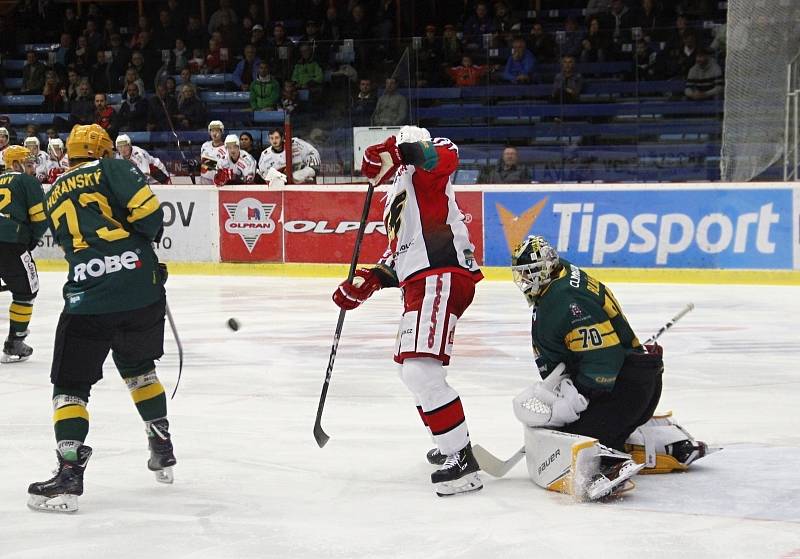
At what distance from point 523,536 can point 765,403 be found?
2519 mm

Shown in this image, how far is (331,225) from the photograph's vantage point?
1241 centimetres

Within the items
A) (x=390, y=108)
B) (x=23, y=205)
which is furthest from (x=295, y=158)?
(x=23, y=205)

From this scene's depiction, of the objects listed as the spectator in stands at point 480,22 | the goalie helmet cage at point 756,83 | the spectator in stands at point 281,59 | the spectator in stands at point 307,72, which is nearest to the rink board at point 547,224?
the goalie helmet cage at point 756,83

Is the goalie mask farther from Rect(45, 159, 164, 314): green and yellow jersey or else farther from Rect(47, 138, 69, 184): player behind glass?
Rect(47, 138, 69, 184): player behind glass

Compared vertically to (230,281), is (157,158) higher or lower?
higher

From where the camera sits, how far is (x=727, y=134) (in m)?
11.3

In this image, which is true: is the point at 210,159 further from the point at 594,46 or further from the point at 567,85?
the point at 594,46

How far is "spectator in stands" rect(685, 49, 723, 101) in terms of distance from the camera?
1233 centimetres

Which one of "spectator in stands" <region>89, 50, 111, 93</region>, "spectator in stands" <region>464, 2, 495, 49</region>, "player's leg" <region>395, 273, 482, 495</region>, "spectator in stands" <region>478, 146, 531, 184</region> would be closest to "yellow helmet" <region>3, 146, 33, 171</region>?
"player's leg" <region>395, 273, 482, 495</region>

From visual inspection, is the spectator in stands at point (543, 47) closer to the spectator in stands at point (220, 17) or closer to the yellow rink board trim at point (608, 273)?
the yellow rink board trim at point (608, 273)

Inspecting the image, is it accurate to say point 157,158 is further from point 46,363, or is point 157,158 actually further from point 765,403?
point 765,403

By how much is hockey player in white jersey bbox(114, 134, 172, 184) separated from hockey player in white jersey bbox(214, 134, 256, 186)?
0.62 m

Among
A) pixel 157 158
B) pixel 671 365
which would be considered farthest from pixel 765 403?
pixel 157 158

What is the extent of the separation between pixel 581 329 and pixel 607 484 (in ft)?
1.73
